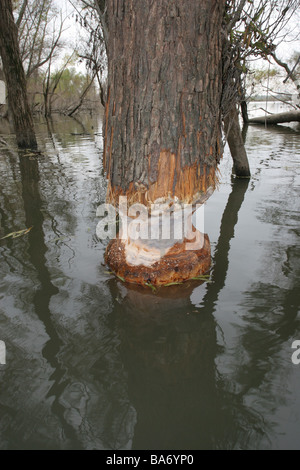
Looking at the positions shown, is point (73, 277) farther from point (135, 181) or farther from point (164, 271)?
point (135, 181)

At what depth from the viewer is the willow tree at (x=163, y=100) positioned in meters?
2.03

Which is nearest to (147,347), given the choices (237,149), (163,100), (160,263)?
(160,263)

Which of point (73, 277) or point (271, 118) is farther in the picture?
point (271, 118)

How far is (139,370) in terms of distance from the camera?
5.51ft

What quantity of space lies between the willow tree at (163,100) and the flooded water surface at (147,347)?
0.51 m

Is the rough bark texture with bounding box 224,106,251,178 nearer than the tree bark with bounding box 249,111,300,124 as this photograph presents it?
Yes

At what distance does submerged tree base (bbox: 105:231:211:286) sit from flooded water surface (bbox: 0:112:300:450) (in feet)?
0.31

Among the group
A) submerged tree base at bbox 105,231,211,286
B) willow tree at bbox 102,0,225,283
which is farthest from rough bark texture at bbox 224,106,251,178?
submerged tree base at bbox 105,231,211,286

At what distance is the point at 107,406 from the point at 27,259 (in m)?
1.73

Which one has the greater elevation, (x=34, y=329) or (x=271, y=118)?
(x=271, y=118)

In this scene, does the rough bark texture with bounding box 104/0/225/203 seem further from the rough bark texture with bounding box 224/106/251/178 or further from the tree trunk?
the tree trunk

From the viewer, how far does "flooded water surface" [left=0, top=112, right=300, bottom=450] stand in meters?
1.38

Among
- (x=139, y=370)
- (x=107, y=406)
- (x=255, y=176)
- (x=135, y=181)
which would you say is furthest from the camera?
(x=255, y=176)
